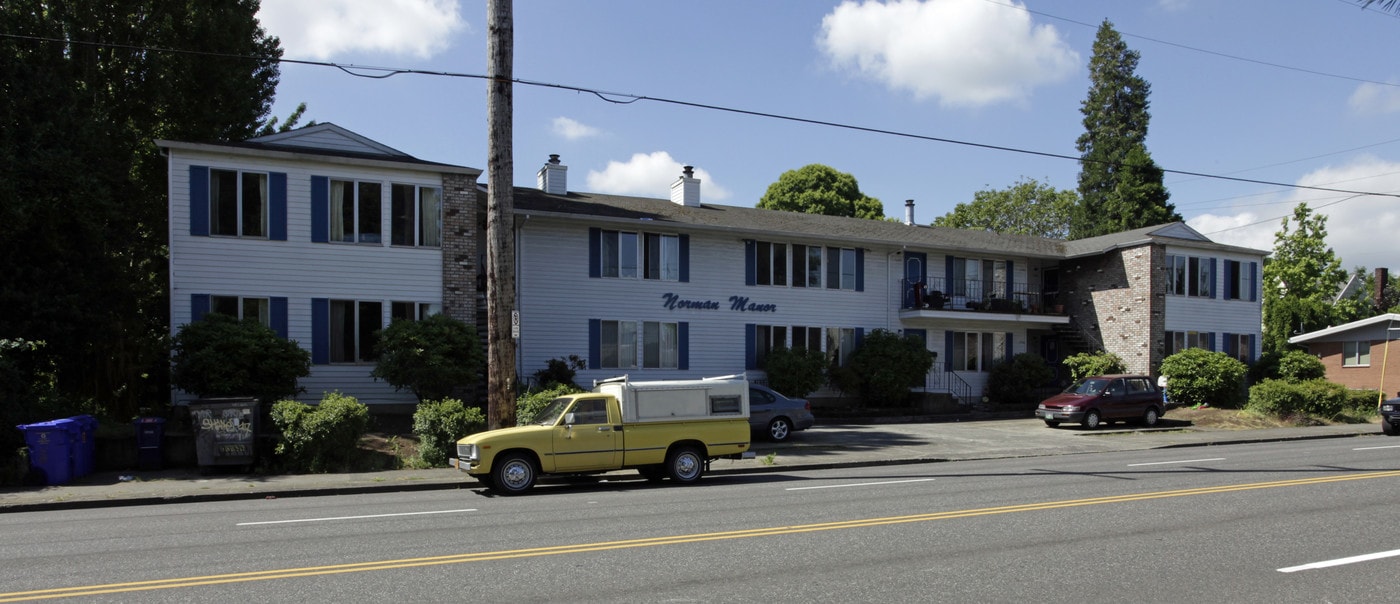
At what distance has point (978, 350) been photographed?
33.0 meters

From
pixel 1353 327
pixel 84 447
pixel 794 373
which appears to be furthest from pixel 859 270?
pixel 1353 327

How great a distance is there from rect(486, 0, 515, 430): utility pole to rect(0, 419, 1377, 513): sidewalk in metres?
1.61

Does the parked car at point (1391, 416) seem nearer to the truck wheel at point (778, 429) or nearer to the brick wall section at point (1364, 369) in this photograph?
the brick wall section at point (1364, 369)

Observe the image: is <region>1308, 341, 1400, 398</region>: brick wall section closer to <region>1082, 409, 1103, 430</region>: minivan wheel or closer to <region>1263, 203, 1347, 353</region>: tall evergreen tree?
<region>1263, 203, 1347, 353</region>: tall evergreen tree

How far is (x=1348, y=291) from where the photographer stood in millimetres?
66125

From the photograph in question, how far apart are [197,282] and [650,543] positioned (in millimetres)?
16848

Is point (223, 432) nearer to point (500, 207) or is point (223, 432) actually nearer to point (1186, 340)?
point (500, 207)

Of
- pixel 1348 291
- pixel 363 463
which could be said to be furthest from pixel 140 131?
pixel 1348 291

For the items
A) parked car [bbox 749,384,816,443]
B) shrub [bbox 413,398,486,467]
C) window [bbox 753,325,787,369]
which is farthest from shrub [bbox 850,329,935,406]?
shrub [bbox 413,398,486,467]

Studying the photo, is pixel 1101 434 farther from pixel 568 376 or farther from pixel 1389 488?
pixel 568 376

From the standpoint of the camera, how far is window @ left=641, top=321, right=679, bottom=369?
2722 centimetres

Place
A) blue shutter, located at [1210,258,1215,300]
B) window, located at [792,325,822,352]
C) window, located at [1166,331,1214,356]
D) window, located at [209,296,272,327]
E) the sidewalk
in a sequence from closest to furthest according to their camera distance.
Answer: the sidewalk, window, located at [209,296,272,327], window, located at [792,325,822,352], window, located at [1166,331,1214,356], blue shutter, located at [1210,258,1215,300]

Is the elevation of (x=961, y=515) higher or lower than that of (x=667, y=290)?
lower

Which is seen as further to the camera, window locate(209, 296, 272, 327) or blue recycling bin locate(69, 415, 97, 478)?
window locate(209, 296, 272, 327)
